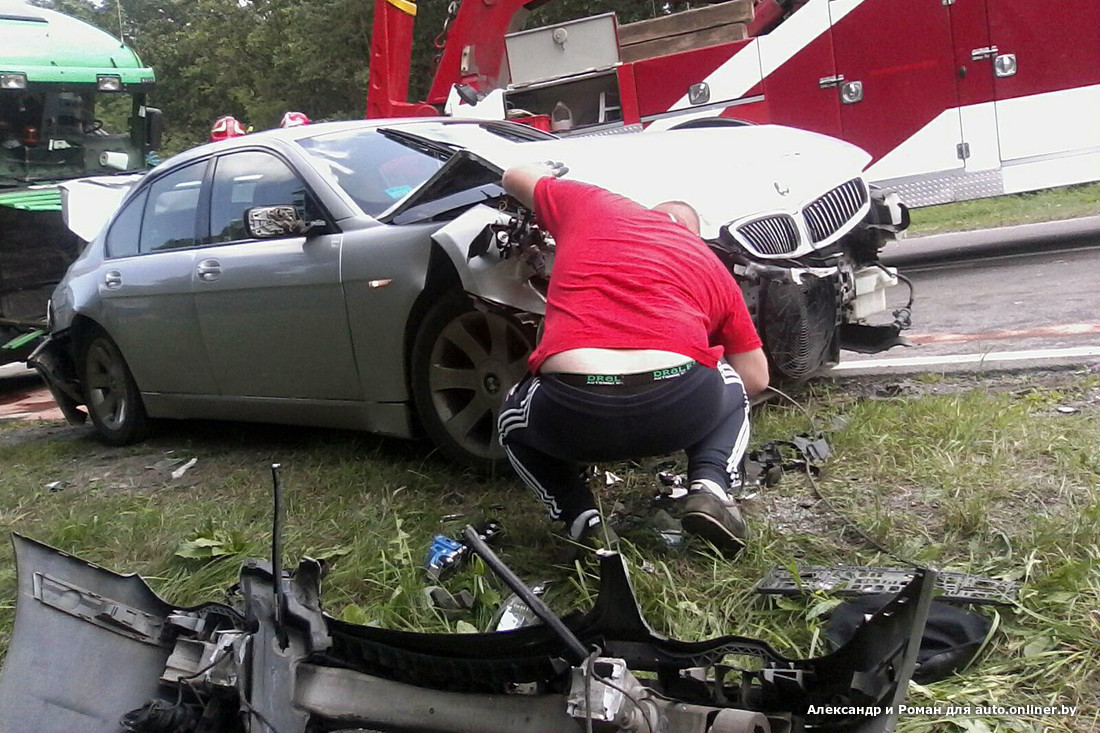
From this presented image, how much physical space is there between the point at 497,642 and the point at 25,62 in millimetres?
8833

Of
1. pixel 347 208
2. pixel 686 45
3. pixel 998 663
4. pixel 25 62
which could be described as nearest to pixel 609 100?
pixel 686 45

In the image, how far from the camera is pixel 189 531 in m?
4.17

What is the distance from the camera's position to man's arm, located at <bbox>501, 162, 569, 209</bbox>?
139 inches

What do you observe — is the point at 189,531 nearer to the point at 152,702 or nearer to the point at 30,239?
the point at 152,702

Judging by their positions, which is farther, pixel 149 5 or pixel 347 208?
pixel 149 5


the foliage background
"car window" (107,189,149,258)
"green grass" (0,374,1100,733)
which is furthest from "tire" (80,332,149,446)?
the foliage background

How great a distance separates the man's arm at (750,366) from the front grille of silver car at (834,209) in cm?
121

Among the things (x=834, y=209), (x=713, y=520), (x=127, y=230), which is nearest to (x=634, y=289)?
(x=713, y=520)

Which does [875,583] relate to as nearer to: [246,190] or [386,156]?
[386,156]

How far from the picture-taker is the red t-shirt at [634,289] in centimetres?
301

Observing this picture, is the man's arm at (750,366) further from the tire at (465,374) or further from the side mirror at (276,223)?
the side mirror at (276,223)

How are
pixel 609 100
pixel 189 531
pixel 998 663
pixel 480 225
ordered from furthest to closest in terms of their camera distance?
pixel 609 100
pixel 189 531
pixel 480 225
pixel 998 663

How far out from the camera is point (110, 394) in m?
6.24

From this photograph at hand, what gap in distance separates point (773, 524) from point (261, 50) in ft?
94.0
